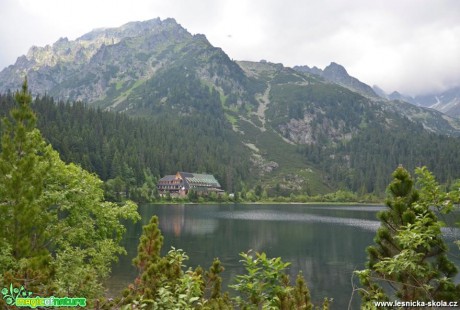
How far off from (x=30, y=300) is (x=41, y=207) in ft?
53.7

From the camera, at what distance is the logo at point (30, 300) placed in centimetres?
885

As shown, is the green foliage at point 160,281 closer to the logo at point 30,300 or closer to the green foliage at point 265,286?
the logo at point 30,300

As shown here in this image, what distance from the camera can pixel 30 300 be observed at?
9.06 meters

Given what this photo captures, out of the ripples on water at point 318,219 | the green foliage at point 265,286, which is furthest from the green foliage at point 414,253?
the ripples on water at point 318,219

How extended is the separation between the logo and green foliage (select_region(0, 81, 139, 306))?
15.0 feet

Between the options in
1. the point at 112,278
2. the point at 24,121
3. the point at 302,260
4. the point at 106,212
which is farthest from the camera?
the point at 302,260

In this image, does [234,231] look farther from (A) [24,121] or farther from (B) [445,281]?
(B) [445,281]

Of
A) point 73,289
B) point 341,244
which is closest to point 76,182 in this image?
point 73,289

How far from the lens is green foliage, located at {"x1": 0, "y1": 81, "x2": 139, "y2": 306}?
66.0ft

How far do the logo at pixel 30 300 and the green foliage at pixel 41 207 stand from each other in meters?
4.58

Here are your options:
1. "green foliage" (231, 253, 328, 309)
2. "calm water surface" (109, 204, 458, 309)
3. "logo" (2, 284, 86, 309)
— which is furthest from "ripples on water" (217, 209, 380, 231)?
"logo" (2, 284, 86, 309)

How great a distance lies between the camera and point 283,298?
10.8 metres

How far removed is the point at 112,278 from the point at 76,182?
1923cm

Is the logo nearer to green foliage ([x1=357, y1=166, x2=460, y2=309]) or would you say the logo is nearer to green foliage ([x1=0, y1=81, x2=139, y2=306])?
green foliage ([x1=0, y1=81, x2=139, y2=306])
